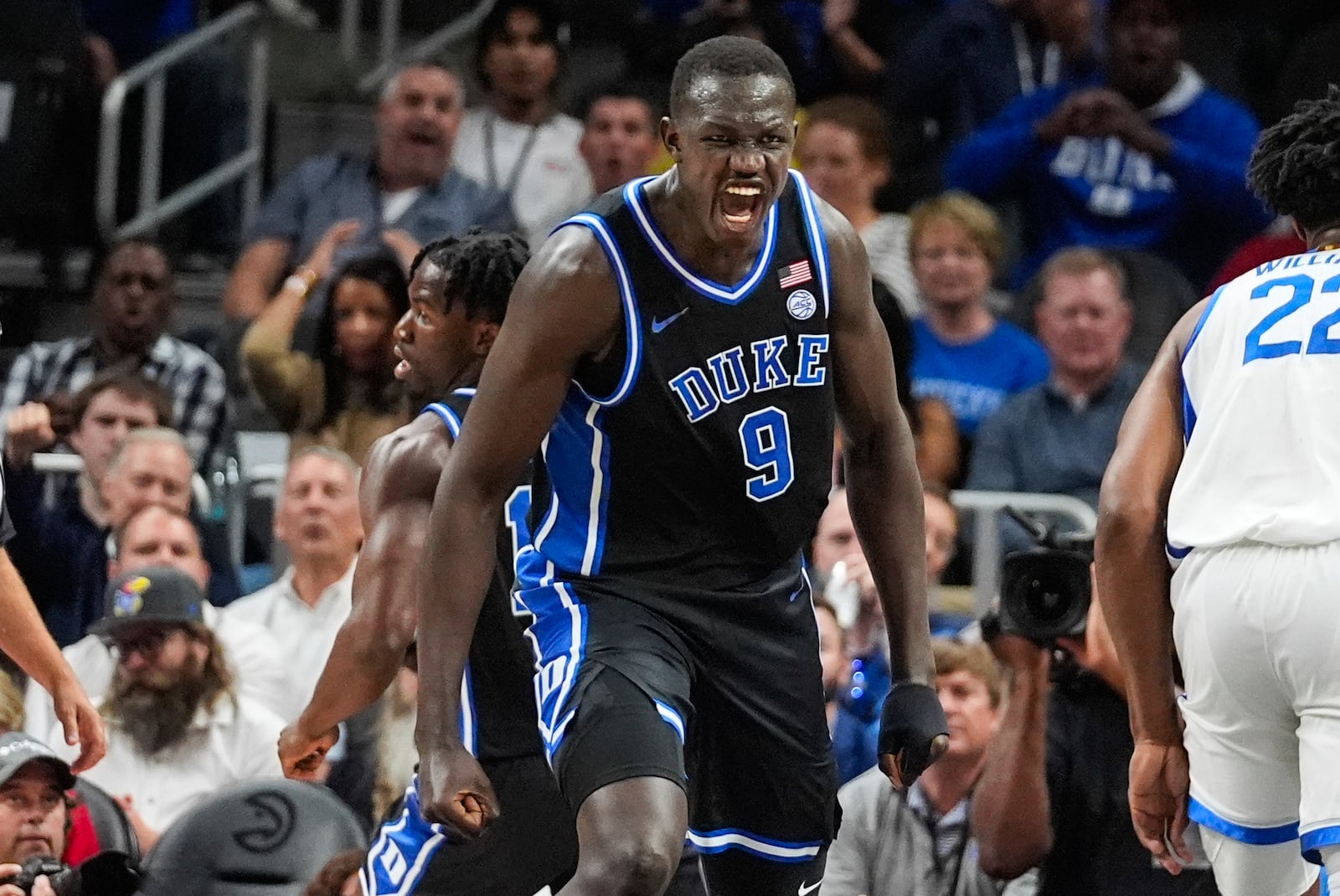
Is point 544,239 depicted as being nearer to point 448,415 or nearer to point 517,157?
point 448,415

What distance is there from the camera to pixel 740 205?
3.89 m

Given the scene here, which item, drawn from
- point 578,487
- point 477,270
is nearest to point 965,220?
point 477,270

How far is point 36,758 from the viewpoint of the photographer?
5602 millimetres

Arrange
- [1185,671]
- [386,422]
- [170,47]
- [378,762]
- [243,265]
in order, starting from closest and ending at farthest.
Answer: [1185,671]
[378,762]
[386,422]
[243,265]
[170,47]

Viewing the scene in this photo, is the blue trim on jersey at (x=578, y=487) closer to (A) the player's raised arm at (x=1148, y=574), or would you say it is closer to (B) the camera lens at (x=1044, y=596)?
(A) the player's raised arm at (x=1148, y=574)

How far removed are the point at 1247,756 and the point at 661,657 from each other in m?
1.11

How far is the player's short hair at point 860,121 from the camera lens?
27.7ft

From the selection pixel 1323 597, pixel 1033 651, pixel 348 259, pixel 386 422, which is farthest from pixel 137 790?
pixel 1323 597

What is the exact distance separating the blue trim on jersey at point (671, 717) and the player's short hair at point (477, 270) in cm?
107

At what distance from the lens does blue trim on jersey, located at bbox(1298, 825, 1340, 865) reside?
3.90m

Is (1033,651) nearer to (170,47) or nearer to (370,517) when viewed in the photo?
(370,517)

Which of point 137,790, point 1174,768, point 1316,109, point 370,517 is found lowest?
point 137,790

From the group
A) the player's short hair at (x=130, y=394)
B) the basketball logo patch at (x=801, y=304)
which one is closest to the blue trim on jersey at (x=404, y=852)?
the basketball logo patch at (x=801, y=304)

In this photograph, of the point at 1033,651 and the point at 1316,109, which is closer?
the point at 1316,109
